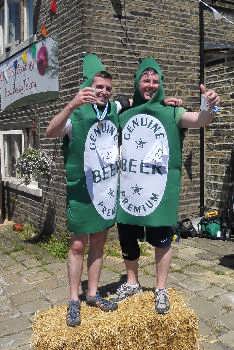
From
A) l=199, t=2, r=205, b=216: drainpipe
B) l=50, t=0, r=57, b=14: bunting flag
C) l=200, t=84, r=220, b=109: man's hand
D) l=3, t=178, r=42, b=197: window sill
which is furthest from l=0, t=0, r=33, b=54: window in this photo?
l=200, t=84, r=220, b=109: man's hand

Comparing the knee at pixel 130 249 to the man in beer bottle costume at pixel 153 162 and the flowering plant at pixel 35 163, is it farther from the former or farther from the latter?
the flowering plant at pixel 35 163

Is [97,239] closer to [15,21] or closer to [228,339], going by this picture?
[228,339]

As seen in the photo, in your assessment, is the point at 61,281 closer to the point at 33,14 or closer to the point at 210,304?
the point at 210,304

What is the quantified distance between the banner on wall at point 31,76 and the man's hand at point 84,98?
4139 mm

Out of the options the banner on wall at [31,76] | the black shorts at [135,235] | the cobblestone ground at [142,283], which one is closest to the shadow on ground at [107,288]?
the cobblestone ground at [142,283]

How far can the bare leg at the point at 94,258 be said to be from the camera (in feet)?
12.2

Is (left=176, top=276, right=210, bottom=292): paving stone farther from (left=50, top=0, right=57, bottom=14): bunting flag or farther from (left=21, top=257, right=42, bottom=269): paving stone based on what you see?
(left=50, top=0, right=57, bottom=14): bunting flag

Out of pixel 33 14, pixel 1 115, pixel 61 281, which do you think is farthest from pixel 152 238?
pixel 1 115

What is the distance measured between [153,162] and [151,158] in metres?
0.04

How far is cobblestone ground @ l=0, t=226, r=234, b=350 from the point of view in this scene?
4094 mm

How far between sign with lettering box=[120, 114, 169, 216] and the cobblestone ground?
1319 millimetres

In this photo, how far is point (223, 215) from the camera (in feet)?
24.0

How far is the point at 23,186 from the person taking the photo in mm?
8773

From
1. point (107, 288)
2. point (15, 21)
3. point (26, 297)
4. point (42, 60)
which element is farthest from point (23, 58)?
point (107, 288)
